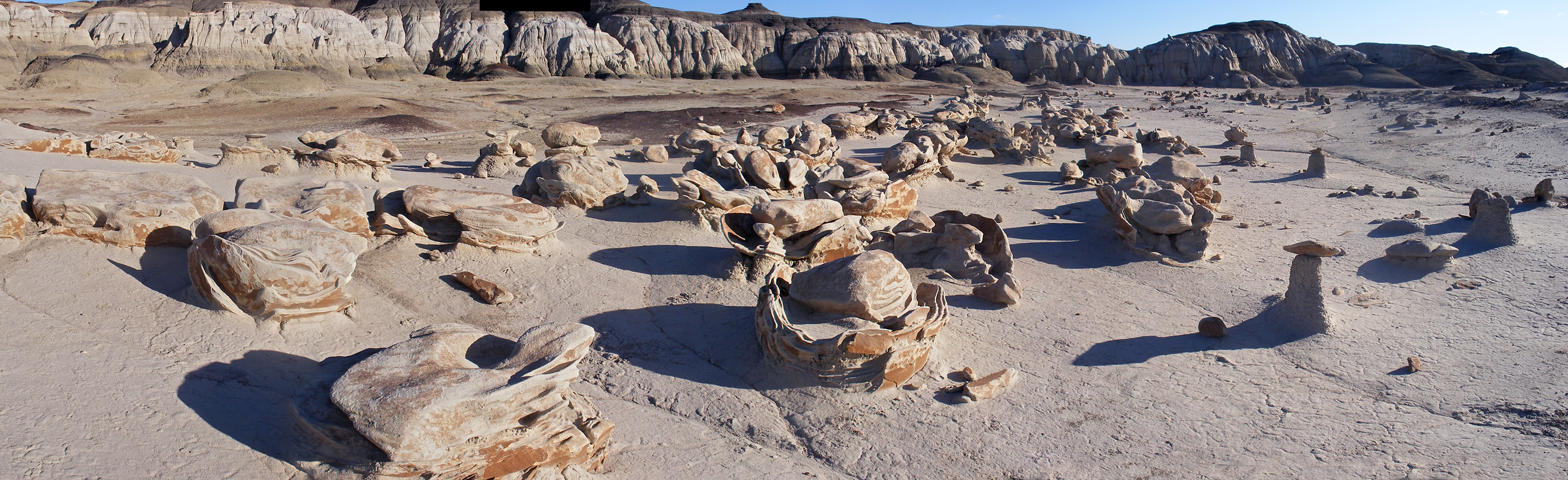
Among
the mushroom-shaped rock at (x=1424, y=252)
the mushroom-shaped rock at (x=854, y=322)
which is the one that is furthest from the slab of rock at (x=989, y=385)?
the mushroom-shaped rock at (x=1424, y=252)

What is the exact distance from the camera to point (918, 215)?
6301 millimetres

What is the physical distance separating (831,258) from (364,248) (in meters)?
2.95

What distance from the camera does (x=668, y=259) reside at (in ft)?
17.9

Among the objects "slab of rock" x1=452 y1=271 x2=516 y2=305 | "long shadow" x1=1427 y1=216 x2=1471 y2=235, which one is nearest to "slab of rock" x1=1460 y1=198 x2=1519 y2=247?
"long shadow" x1=1427 y1=216 x2=1471 y2=235

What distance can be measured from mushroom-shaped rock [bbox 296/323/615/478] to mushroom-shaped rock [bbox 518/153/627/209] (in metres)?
3.60

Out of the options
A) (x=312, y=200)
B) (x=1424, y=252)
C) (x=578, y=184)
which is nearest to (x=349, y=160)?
(x=578, y=184)

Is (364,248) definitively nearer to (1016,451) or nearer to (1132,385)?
(1016,451)

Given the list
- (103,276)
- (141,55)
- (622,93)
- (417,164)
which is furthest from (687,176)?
(141,55)

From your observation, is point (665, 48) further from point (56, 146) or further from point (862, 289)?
point (862, 289)

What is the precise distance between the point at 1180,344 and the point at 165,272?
5.36 metres

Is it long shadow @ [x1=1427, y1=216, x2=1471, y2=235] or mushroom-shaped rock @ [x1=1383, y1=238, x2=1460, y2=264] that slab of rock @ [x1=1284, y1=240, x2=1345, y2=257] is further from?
long shadow @ [x1=1427, y1=216, x2=1471, y2=235]

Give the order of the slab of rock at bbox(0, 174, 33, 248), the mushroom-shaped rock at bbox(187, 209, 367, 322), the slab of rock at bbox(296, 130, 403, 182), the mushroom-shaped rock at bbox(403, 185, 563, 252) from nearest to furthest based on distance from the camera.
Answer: the mushroom-shaped rock at bbox(187, 209, 367, 322)
the slab of rock at bbox(0, 174, 33, 248)
the mushroom-shaped rock at bbox(403, 185, 563, 252)
the slab of rock at bbox(296, 130, 403, 182)

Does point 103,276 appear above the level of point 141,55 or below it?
above

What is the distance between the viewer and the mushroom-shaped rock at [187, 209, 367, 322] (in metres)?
3.61
